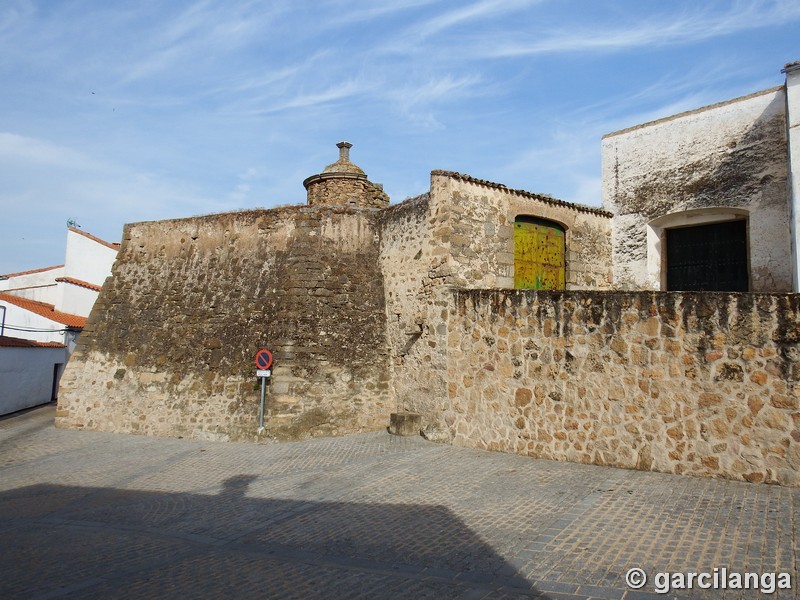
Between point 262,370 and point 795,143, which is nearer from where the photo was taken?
point 795,143

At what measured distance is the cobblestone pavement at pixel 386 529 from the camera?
16.6 ft

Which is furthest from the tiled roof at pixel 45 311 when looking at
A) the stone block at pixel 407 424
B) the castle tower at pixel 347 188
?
the stone block at pixel 407 424

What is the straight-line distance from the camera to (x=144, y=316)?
14.7 meters

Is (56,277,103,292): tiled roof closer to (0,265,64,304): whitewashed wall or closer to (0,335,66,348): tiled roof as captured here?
(0,265,64,304): whitewashed wall

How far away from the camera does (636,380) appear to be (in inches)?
313

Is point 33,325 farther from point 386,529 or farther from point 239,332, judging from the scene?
point 386,529

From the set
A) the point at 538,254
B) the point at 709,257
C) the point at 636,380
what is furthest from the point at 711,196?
the point at 636,380

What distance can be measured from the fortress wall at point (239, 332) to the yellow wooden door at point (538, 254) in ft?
10.3

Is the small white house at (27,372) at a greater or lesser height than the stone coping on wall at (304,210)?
lesser

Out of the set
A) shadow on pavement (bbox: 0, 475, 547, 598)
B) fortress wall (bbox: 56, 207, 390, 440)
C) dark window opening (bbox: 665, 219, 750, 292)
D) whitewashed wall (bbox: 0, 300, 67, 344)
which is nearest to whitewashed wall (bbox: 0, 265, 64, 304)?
whitewashed wall (bbox: 0, 300, 67, 344)

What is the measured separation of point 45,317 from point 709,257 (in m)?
23.0

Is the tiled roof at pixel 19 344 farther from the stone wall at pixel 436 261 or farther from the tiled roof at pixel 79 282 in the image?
the stone wall at pixel 436 261

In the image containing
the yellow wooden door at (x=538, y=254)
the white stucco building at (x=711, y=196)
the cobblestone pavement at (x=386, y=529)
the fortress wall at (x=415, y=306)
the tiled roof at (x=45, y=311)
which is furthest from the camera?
the tiled roof at (x=45, y=311)

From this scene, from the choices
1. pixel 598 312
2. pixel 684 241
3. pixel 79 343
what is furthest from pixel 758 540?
pixel 79 343
